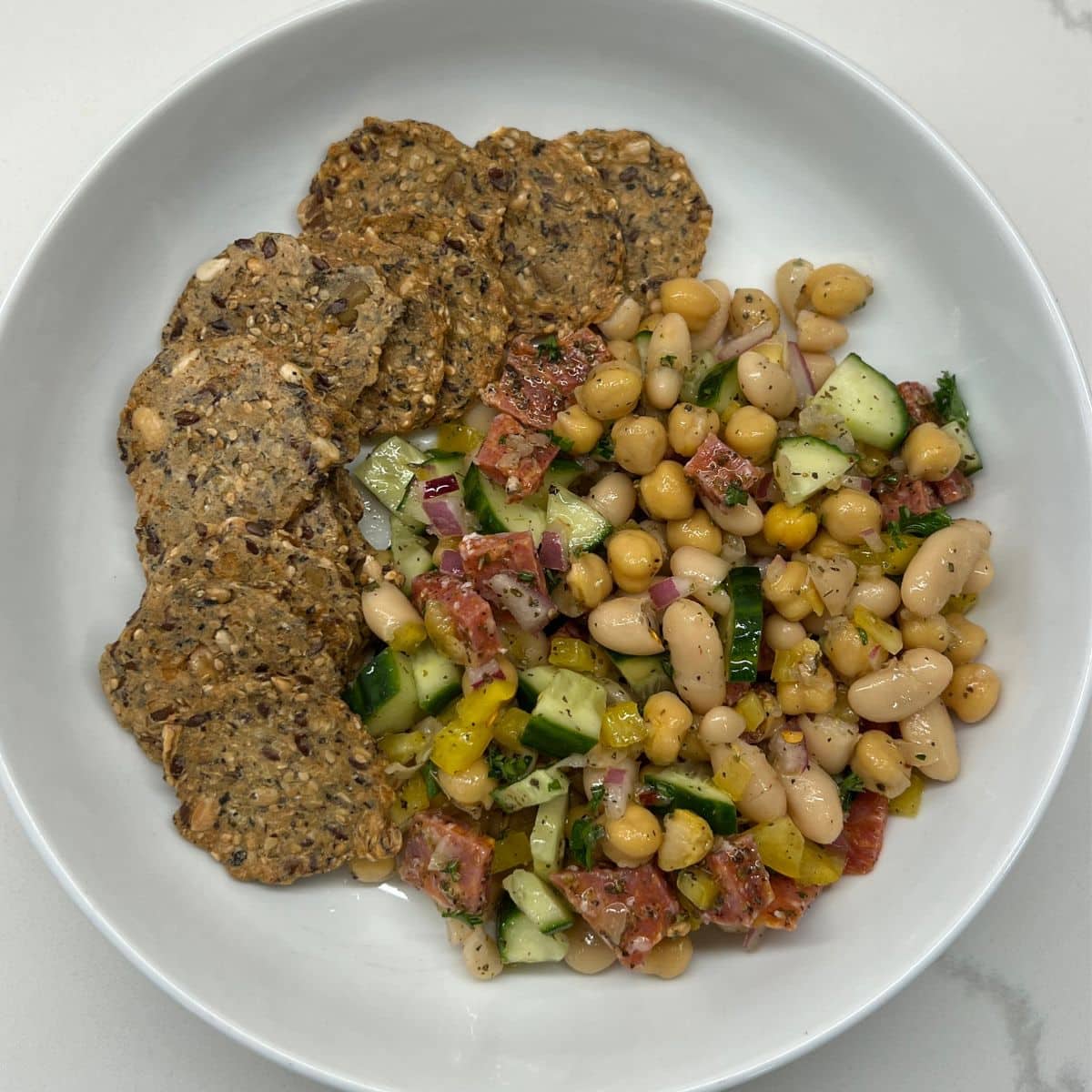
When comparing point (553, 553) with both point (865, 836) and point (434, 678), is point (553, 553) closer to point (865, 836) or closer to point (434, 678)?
point (434, 678)

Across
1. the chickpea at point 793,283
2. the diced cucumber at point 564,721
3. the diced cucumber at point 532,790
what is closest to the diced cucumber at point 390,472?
the diced cucumber at point 564,721

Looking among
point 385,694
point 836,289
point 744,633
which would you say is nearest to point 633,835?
point 744,633

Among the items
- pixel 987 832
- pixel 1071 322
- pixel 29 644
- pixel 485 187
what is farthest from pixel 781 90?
pixel 29 644

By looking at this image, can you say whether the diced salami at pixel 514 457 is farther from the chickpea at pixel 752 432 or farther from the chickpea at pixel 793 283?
the chickpea at pixel 793 283

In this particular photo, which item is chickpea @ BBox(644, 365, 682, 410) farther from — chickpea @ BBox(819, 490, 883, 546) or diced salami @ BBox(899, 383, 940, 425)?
diced salami @ BBox(899, 383, 940, 425)

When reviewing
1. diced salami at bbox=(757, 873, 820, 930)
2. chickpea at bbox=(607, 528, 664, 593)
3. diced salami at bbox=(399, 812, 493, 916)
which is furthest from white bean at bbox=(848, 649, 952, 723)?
diced salami at bbox=(399, 812, 493, 916)

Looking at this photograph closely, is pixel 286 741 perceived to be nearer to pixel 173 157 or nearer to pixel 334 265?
pixel 334 265
